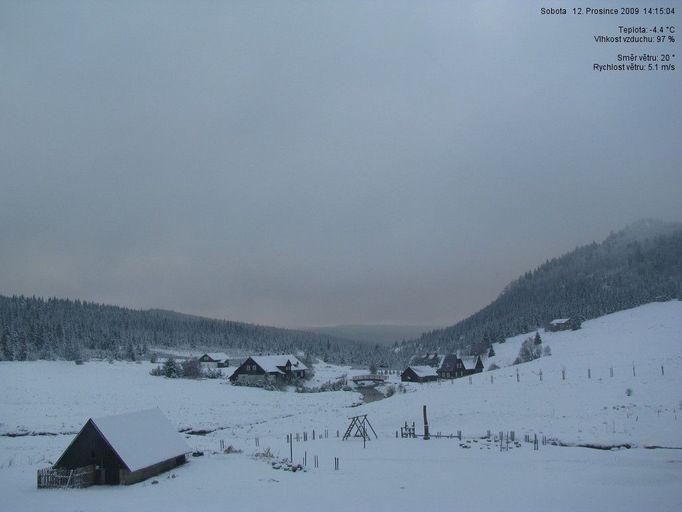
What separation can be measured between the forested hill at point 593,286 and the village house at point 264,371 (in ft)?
187

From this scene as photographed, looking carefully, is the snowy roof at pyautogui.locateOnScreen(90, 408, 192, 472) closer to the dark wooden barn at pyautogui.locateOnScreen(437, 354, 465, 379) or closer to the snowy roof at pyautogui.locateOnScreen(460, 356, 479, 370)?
the dark wooden barn at pyautogui.locateOnScreen(437, 354, 465, 379)

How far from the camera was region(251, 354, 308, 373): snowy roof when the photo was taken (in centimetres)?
8997

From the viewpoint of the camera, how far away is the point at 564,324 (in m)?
121

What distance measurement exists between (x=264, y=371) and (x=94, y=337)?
72194 mm

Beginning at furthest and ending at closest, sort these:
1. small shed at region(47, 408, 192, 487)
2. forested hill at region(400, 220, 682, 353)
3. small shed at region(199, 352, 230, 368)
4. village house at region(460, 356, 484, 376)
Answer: forested hill at region(400, 220, 682, 353)
small shed at region(199, 352, 230, 368)
village house at region(460, 356, 484, 376)
small shed at region(47, 408, 192, 487)

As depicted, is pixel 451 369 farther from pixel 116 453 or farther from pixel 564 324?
pixel 116 453

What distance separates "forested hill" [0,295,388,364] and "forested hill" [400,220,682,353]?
1580 inches

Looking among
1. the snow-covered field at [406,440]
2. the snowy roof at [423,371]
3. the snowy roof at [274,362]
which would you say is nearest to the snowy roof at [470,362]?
the snowy roof at [423,371]

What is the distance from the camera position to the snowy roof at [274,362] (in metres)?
90.0

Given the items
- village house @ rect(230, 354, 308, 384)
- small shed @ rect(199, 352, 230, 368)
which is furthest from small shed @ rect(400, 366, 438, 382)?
small shed @ rect(199, 352, 230, 368)

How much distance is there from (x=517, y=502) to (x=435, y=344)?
17913 cm

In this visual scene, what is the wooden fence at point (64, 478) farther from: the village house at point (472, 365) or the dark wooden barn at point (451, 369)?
the village house at point (472, 365)

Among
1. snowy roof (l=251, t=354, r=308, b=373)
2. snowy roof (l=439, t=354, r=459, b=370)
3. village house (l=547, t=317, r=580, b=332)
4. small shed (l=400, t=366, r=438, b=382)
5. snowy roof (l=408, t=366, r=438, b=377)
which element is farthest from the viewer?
village house (l=547, t=317, r=580, b=332)

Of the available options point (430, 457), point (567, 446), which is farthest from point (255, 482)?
point (567, 446)
